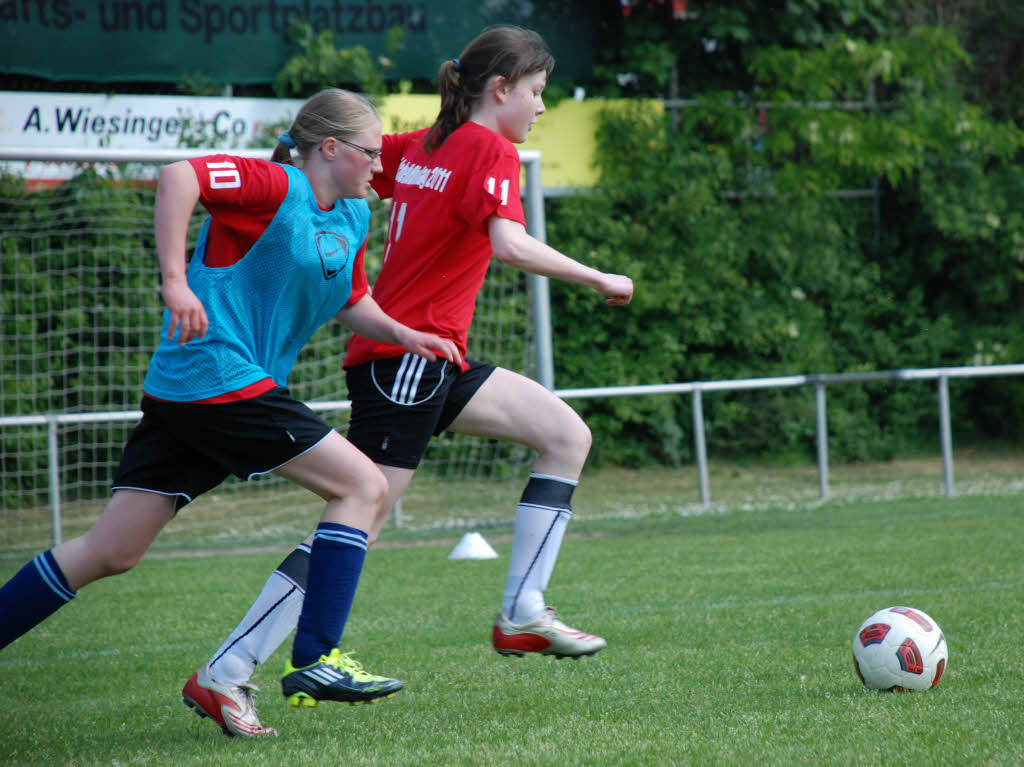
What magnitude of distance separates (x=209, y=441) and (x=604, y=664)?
75.3 inches

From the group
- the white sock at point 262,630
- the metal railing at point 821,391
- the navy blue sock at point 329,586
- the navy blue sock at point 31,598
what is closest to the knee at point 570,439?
the navy blue sock at point 329,586

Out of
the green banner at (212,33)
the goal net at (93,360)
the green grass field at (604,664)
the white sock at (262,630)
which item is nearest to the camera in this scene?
the green grass field at (604,664)

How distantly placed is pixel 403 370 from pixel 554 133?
430 inches

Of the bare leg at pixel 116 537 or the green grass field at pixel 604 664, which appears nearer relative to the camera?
the green grass field at pixel 604 664

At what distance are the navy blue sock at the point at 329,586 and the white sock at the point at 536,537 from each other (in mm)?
624

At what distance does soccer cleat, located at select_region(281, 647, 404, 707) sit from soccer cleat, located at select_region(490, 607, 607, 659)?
0.53 metres

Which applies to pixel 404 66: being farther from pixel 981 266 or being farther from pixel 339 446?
pixel 339 446

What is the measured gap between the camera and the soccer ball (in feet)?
12.5

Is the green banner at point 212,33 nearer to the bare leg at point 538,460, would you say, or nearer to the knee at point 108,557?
the bare leg at point 538,460

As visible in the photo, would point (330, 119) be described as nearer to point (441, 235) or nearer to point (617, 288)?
point (441, 235)

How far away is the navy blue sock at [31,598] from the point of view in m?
3.47

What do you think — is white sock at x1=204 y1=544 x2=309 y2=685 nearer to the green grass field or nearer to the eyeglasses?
the green grass field

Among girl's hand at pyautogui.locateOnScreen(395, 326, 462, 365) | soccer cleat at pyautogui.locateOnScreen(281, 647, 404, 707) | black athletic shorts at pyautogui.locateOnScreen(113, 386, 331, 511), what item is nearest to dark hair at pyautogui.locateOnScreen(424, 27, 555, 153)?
girl's hand at pyautogui.locateOnScreen(395, 326, 462, 365)

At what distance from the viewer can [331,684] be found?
3443 millimetres
